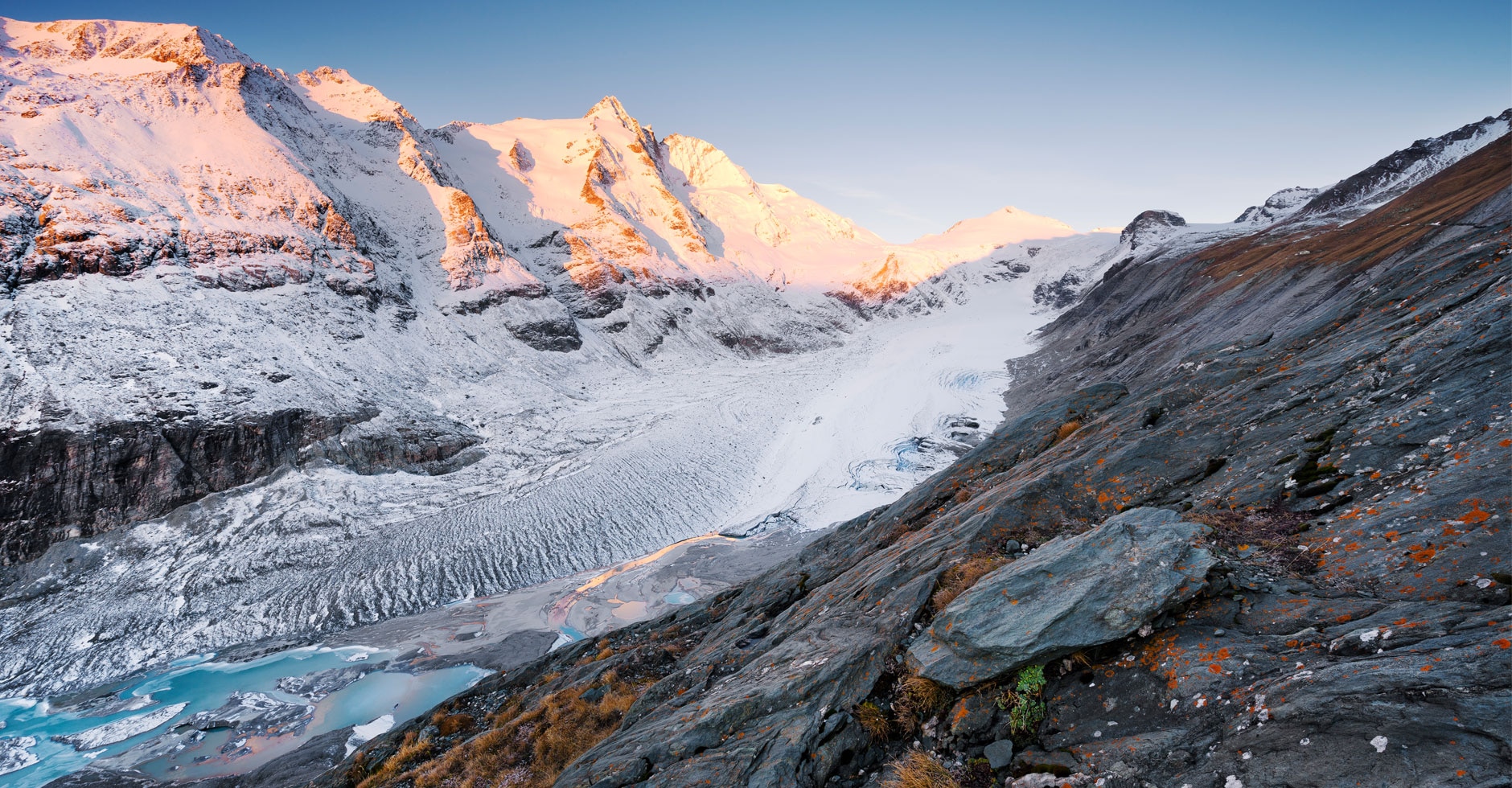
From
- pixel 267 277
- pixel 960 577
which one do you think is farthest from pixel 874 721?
pixel 267 277

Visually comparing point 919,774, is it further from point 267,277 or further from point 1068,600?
point 267,277

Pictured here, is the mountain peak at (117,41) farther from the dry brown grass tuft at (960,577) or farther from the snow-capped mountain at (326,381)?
the dry brown grass tuft at (960,577)

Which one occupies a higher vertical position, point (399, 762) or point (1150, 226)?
point (1150, 226)

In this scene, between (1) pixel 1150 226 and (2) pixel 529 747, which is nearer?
(2) pixel 529 747

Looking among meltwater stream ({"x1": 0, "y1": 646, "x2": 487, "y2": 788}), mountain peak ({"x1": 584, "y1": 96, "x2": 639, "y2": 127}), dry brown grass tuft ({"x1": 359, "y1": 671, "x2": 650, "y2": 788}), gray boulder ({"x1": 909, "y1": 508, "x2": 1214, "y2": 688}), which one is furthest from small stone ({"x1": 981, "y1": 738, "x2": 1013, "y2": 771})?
mountain peak ({"x1": 584, "y1": 96, "x2": 639, "y2": 127})

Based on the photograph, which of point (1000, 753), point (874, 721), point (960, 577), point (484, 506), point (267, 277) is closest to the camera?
point (1000, 753)

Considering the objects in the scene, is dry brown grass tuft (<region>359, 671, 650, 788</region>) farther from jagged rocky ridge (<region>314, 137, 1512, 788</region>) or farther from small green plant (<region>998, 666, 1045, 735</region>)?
small green plant (<region>998, 666, 1045, 735</region>)

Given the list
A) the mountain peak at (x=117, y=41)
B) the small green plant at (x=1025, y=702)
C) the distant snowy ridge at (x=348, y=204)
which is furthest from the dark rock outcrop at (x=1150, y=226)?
the mountain peak at (x=117, y=41)

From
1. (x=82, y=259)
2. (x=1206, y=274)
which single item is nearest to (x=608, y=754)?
(x=1206, y=274)
